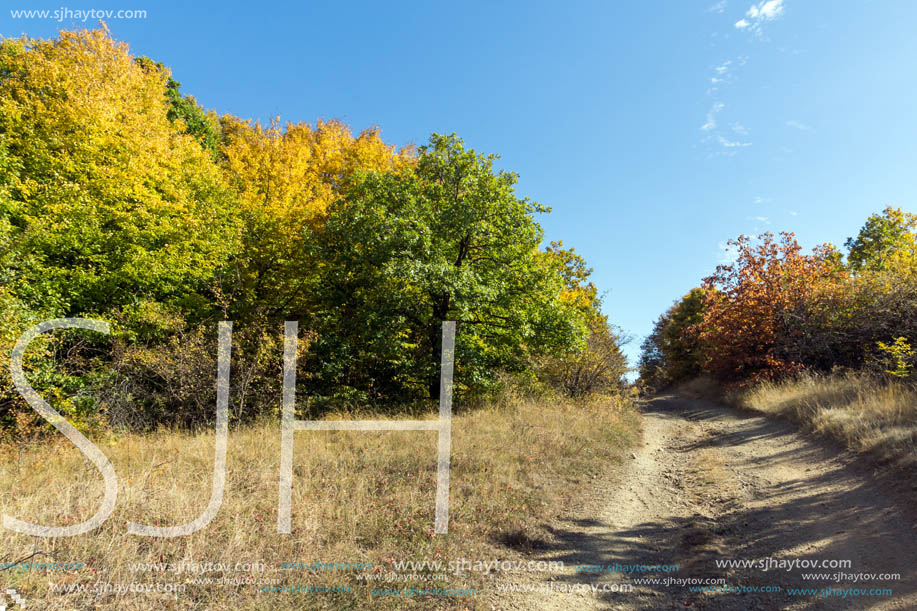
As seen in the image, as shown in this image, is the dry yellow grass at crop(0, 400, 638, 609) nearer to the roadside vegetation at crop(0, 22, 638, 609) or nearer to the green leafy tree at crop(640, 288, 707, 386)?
the roadside vegetation at crop(0, 22, 638, 609)

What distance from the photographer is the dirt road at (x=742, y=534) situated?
14.4 feet

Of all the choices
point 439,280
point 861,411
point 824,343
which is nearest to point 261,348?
point 439,280

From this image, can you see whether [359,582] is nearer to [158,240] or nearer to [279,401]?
[279,401]

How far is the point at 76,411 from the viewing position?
11375 mm

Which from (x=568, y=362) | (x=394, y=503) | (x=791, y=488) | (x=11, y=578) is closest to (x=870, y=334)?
(x=568, y=362)

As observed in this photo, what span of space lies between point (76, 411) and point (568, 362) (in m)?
17.5

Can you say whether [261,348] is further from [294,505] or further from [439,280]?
[294,505]

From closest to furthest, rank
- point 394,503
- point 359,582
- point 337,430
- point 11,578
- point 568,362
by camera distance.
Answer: point 11,578 → point 359,582 → point 394,503 → point 337,430 → point 568,362

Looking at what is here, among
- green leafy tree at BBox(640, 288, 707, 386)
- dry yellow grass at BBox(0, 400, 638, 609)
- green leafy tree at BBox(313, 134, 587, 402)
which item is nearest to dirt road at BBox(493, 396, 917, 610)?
dry yellow grass at BBox(0, 400, 638, 609)

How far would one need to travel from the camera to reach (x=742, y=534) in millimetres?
5852

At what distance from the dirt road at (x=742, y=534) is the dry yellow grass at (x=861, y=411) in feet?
1.83

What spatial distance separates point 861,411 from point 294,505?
12.7 m

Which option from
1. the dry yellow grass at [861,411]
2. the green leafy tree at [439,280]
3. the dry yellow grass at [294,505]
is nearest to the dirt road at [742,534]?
the dry yellow grass at [861,411]

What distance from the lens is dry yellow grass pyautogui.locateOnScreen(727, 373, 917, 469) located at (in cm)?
721
